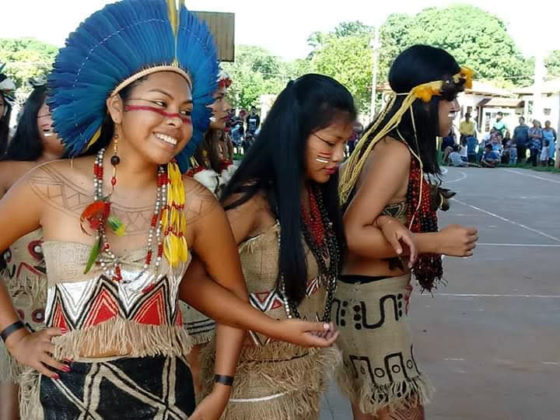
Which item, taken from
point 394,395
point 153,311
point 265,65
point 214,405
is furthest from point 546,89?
point 265,65

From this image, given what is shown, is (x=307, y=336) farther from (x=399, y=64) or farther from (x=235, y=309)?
(x=399, y=64)

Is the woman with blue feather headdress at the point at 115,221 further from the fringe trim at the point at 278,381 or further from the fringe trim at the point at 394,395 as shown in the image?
the fringe trim at the point at 394,395

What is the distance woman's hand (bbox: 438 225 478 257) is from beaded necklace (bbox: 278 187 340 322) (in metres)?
0.41

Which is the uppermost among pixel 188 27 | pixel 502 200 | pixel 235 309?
pixel 188 27

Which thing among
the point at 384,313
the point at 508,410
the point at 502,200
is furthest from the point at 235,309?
the point at 502,200

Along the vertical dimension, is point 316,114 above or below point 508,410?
above

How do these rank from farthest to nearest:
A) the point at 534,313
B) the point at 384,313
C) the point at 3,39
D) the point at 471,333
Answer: the point at 3,39
the point at 534,313
the point at 471,333
the point at 384,313

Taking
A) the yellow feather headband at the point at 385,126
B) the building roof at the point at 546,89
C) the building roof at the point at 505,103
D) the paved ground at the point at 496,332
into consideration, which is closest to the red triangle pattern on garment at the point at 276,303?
the yellow feather headband at the point at 385,126

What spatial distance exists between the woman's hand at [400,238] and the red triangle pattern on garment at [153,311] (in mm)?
998

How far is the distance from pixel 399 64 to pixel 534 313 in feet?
11.9

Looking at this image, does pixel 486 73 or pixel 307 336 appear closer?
pixel 307 336

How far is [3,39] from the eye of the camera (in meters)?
75.7

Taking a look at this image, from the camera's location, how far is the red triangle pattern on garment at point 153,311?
6.35 ft

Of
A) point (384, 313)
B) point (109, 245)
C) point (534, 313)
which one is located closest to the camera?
point (109, 245)
